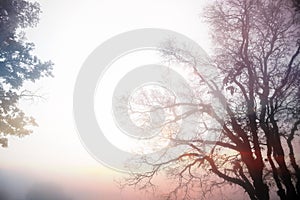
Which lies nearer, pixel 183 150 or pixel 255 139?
pixel 255 139

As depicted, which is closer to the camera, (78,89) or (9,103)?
(78,89)

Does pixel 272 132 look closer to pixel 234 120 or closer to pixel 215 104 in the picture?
pixel 234 120

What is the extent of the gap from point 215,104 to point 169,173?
13.2ft

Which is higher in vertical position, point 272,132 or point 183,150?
point 272,132

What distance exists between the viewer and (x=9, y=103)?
43.5 feet

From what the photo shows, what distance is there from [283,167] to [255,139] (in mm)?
1602

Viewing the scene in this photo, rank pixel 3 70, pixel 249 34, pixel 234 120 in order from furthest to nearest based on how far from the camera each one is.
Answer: pixel 3 70
pixel 249 34
pixel 234 120

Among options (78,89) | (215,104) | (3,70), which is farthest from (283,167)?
(3,70)

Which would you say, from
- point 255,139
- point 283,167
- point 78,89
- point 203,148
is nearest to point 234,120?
point 255,139

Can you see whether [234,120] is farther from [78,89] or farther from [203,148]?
[78,89]

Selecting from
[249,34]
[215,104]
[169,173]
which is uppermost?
[249,34]

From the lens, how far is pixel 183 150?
12.7 m

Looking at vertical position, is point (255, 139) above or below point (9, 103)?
below

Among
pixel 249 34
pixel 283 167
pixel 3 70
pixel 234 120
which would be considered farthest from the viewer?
pixel 3 70
